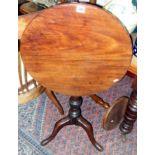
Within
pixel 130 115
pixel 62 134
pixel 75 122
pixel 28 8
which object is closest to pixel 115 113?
pixel 130 115

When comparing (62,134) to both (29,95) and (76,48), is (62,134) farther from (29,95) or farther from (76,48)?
(76,48)

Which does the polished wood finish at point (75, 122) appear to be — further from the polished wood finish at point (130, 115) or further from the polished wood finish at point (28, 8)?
the polished wood finish at point (28, 8)

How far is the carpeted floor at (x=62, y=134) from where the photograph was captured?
168 centimetres

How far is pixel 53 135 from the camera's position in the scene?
1.67 meters

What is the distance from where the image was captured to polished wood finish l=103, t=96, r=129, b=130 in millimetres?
1507

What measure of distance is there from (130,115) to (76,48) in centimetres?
67

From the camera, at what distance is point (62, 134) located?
176 centimetres

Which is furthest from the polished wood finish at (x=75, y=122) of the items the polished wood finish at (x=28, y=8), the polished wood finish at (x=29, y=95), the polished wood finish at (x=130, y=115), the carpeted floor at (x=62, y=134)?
the polished wood finish at (x=28, y=8)

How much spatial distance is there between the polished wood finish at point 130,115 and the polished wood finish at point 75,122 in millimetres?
187

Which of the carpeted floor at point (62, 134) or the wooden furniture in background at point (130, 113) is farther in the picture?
the carpeted floor at point (62, 134)

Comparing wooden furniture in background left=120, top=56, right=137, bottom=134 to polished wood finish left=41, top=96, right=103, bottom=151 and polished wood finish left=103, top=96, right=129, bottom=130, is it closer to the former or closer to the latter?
polished wood finish left=103, top=96, right=129, bottom=130
